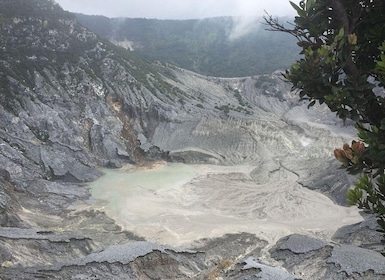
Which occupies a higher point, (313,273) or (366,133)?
(366,133)

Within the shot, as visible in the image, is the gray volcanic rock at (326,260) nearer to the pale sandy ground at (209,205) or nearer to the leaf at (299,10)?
the pale sandy ground at (209,205)

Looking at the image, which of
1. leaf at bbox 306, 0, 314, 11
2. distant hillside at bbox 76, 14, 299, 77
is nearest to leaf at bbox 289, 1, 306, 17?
leaf at bbox 306, 0, 314, 11

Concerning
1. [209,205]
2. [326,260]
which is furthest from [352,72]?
[209,205]

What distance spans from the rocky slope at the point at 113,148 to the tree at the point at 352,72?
45.1 ft

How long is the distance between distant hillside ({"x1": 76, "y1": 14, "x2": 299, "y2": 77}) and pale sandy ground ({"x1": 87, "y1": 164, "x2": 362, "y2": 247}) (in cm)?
6702

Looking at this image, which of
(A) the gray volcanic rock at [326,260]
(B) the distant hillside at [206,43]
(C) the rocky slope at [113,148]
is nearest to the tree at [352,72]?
(C) the rocky slope at [113,148]

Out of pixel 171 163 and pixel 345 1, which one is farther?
pixel 171 163

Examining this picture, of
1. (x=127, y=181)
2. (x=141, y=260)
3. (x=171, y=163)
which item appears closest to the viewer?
(x=141, y=260)

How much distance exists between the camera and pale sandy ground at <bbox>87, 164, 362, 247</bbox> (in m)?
27.6

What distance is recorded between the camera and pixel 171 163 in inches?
1879

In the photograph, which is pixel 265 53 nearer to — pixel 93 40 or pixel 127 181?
pixel 93 40

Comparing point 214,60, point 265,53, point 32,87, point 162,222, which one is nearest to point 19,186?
point 162,222

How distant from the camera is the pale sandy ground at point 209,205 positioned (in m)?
27.6

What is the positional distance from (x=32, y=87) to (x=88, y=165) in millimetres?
14143
